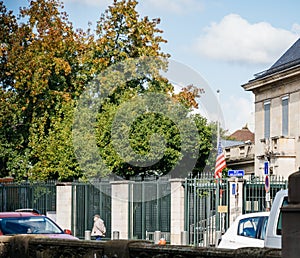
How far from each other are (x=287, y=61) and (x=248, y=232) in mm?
37543

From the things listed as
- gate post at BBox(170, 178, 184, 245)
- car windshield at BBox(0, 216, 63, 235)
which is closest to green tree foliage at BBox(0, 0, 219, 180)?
gate post at BBox(170, 178, 184, 245)

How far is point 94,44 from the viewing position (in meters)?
46.5

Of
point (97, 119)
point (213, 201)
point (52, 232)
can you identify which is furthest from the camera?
point (97, 119)

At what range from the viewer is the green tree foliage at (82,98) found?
45.8 metres

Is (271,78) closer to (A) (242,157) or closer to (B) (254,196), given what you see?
(A) (242,157)

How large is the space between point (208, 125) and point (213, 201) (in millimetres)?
21614

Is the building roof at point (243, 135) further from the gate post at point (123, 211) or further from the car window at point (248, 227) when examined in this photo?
the car window at point (248, 227)

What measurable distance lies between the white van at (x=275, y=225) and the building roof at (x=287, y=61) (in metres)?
37.6

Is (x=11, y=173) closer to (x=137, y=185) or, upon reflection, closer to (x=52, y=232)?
(x=137, y=185)

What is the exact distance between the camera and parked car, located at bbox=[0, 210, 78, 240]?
2109cm

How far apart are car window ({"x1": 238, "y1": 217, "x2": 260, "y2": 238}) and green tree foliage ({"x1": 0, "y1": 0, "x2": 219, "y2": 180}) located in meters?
27.7

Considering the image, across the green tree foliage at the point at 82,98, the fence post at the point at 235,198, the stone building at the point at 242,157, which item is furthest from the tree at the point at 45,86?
the stone building at the point at 242,157

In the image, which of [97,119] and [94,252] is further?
[97,119]


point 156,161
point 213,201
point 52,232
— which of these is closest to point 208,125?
point 156,161
